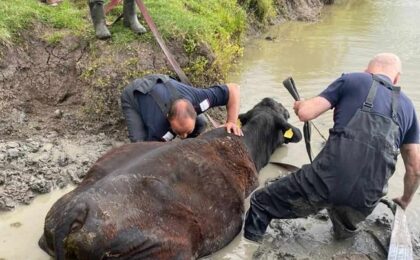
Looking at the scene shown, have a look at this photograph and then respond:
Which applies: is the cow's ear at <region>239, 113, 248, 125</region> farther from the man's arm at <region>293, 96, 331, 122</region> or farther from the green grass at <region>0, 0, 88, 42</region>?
the green grass at <region>0, 0, 88, 42</region>

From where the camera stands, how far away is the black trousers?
15.4 ft

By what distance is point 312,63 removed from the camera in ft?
33.1

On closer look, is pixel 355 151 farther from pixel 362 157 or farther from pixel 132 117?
pixel 132 117

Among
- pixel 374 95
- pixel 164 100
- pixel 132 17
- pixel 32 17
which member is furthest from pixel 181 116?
pixel 32 17

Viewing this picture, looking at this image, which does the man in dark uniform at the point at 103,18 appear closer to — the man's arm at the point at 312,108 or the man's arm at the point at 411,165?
the man's arm at the point at 312,108

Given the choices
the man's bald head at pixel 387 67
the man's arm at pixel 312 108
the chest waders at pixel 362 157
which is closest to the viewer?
the chest waders at pixel 362 157

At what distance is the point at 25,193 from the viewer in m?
5.28

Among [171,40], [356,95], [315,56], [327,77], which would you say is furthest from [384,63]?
[315,56]

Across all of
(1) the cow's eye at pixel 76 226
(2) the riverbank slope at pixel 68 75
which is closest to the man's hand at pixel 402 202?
(1) the cow's eye at pixel 76 226

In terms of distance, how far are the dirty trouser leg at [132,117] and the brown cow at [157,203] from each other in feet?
2.40

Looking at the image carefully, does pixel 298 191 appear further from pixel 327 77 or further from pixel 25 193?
pixel 327 77

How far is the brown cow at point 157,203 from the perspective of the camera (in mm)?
3826

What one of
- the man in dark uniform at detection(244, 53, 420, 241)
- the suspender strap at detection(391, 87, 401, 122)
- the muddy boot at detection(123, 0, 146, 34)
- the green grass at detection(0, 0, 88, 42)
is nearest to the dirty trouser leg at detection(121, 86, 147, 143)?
the man in dark uniform at detection(244, 53, 420, 241)

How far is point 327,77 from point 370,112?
498 cm
